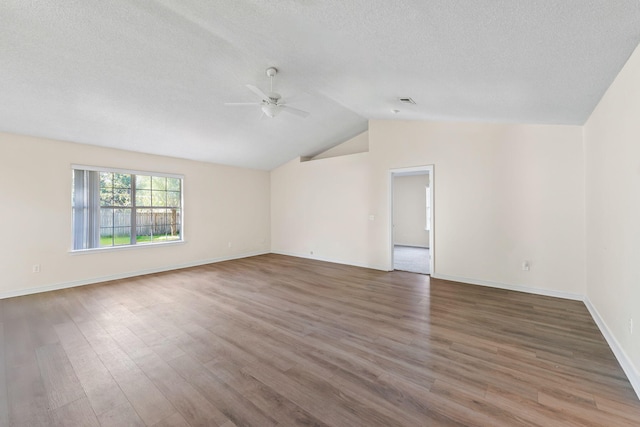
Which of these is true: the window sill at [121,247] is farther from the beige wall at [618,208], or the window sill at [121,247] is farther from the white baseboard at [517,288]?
the beige wall at [618,208]

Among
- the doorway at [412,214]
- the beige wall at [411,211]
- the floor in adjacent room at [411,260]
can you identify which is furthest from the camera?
the beige wall at [411,211]

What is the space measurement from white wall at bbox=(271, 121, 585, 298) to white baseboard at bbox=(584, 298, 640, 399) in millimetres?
940

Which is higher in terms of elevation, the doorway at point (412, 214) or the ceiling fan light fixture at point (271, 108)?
the ceiling fan light fixture at point (271, 108)

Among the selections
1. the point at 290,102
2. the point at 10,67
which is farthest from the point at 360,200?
the point at 10,67

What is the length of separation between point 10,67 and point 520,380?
5654 mm

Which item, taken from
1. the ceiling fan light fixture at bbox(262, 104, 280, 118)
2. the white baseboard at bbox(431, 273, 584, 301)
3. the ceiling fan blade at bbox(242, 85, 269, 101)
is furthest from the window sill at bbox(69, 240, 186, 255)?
the white baseboard at bbox(431, 273, 584, 301)

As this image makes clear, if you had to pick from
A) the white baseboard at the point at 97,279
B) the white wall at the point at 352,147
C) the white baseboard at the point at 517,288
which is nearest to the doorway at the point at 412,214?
the white wall at the point at 352,147

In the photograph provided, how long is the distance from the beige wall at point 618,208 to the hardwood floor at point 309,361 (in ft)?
1.08

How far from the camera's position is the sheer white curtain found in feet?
14.8

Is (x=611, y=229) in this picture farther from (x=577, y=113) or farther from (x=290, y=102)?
(x=290, y=102)

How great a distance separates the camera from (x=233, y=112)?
4.26m

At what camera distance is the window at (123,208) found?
4582 mm

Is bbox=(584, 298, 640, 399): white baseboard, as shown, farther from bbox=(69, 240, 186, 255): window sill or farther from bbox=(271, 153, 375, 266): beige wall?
bbox=(69, 240, 186, 255): window sill

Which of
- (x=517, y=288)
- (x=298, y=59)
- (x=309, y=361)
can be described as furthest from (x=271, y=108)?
(x=517, y=288)
